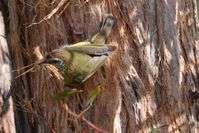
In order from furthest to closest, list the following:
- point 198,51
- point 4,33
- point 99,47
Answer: point 198,51 < point 4,33 < point 99,47

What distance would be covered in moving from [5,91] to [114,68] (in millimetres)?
431

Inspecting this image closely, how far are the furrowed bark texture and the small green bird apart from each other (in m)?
0.05

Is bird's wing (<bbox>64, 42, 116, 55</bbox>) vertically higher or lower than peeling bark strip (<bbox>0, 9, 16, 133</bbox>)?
higher

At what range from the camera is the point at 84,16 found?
7.46 feet

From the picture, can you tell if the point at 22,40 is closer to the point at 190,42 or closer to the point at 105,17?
the point at 105,17

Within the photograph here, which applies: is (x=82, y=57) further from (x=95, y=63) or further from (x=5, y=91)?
(x=5, y=91)

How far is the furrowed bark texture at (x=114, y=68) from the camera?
227 cm

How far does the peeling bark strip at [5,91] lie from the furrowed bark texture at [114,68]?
0.24 ft

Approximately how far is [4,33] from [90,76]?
15.8 inches

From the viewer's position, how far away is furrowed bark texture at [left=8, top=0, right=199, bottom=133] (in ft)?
7.46

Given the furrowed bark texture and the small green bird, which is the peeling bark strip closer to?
the furrowed bark texture

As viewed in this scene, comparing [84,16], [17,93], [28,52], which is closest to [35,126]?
[17,93]

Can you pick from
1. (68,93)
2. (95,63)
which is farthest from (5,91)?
(95,63)

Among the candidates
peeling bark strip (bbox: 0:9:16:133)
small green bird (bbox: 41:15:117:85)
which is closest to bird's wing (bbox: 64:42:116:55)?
small green bird (bbox: 41:15:117:85)
